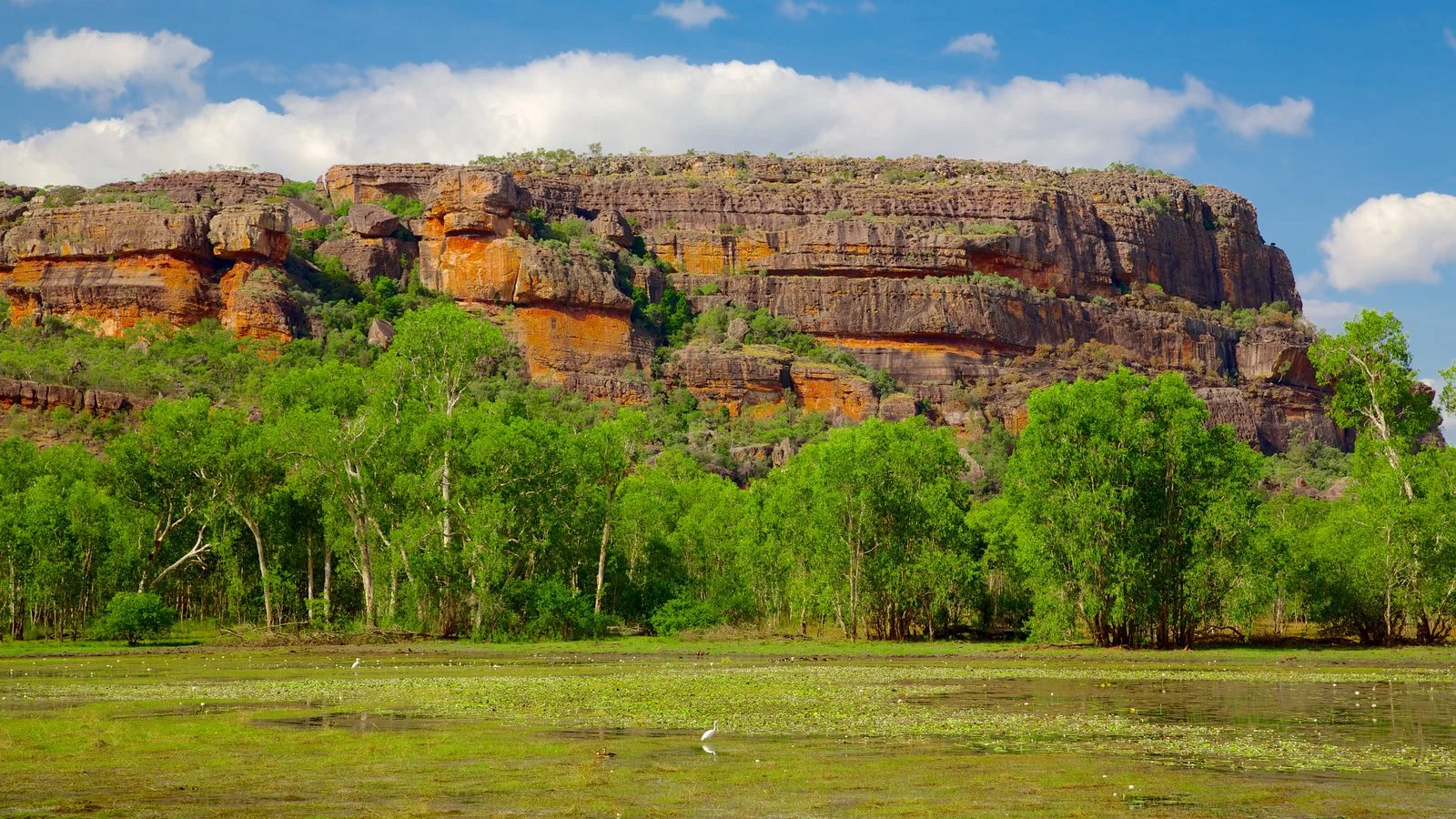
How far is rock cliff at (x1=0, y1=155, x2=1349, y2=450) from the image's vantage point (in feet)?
490

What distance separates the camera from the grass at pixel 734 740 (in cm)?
1894

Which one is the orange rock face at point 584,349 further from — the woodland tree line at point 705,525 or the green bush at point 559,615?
the green bush at point 559,615

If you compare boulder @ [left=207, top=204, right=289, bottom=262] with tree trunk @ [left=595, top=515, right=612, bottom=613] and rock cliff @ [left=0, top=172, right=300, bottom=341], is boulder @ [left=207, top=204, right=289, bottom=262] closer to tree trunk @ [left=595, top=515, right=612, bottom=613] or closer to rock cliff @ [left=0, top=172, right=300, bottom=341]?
rock cliff @ [left=0, top=172, right=300, bottom=341]

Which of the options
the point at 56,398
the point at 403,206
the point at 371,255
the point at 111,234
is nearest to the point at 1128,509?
the point at 56,398

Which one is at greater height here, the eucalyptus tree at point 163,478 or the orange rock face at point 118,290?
the orange rock face at point 118,290

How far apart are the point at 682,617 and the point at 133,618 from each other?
23.8 metres

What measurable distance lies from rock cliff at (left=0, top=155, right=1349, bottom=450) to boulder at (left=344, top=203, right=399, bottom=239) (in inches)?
11.6

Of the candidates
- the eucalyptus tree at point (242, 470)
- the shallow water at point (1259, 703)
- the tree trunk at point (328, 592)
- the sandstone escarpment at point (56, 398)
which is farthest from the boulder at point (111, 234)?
the shallow water at point (1259, 703)

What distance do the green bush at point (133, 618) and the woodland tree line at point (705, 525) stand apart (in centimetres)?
287

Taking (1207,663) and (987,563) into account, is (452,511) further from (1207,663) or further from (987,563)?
(1207,663)

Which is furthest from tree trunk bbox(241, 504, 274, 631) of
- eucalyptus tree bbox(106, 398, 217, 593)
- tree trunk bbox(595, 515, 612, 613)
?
tree trunk bbox(595, 515, 612, 613)

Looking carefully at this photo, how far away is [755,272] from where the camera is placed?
180 meters

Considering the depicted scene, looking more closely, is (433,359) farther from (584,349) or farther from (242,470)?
(584,349)

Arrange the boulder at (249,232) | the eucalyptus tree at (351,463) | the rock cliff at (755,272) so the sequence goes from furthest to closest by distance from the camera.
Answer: the rock cliff at (755,272) → the boulder at (249,232) → the eucalyptus tree at (351,463)
